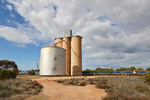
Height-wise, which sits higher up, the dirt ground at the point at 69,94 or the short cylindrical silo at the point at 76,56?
the short cylindrical silo at the point at 76,56

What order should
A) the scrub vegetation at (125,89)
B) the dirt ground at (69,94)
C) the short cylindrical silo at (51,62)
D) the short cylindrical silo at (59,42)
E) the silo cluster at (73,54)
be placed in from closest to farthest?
the scrub vegetation at (125,89) → the dirt ground at (69,94) → the short cylindrical silo at (51,62) → the silo cluster at (73,54) → the short cylindrical silo at (59,42)

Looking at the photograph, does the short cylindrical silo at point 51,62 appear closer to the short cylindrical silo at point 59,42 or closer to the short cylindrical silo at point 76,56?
the short cylindrical silo at point 76,56

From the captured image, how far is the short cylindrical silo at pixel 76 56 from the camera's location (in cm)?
5475

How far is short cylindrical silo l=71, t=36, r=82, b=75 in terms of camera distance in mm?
54750

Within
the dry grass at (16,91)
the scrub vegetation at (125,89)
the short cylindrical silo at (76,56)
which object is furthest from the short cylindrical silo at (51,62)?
the dry grass at (16,91)

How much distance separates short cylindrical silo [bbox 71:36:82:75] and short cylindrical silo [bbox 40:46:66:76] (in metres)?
11.8

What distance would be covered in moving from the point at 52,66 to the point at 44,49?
6.92 meters

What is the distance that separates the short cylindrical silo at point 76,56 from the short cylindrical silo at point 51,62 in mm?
11847

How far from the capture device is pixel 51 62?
4159 centimetres

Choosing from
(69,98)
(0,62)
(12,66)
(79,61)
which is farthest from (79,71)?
(69,98)

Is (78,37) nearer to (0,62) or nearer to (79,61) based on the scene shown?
(79,61)

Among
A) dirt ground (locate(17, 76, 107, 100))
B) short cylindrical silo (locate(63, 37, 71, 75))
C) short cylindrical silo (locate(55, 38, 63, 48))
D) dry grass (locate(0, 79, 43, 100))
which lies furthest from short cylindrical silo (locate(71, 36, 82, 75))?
dirt ground (locate(17, 76, 107, 100))

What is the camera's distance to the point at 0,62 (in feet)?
146

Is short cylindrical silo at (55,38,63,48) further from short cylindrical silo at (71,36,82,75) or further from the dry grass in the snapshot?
the dry grass
